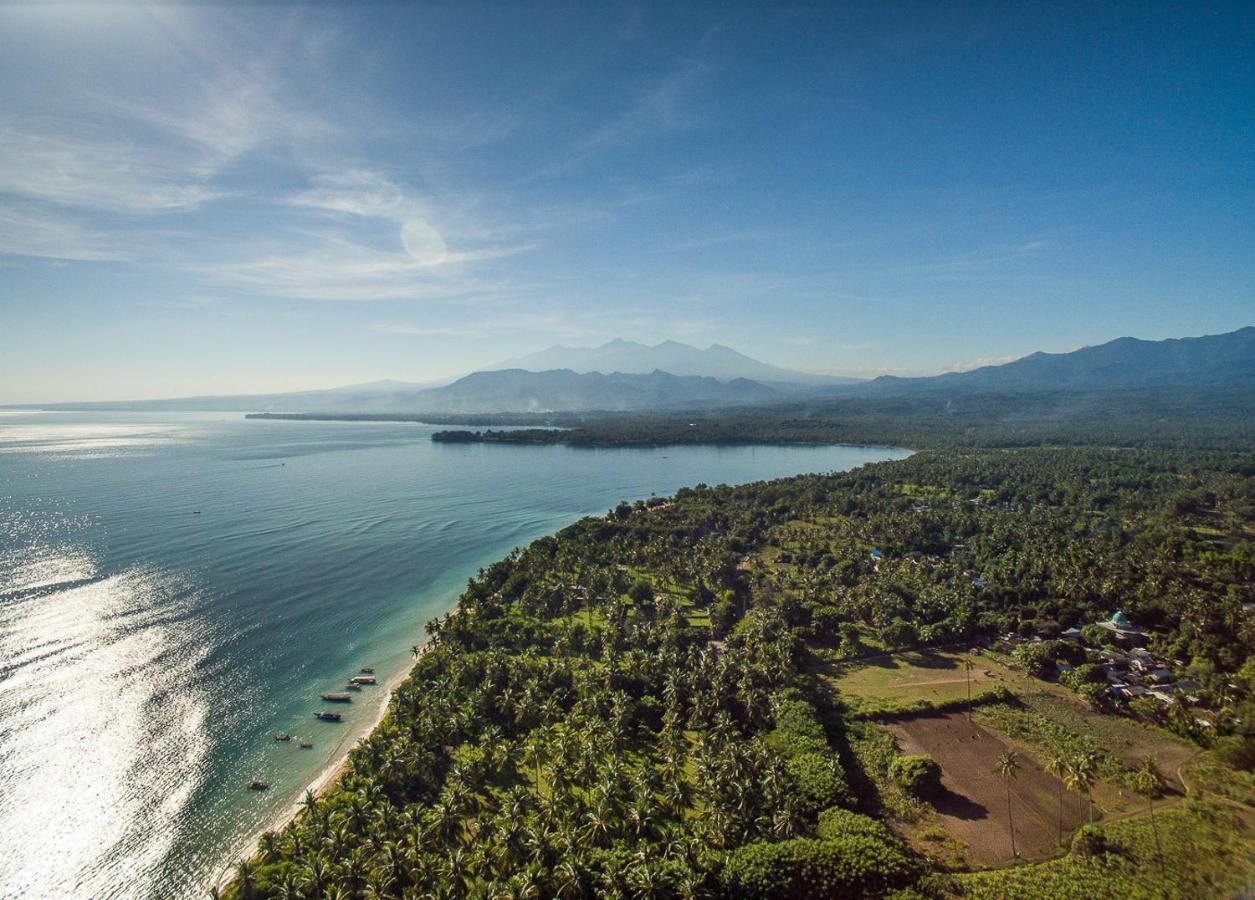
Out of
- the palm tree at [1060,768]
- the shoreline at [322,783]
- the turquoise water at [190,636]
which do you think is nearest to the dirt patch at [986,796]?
the palm tree at [1060,768]

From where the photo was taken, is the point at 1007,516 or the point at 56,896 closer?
the point at 56,896

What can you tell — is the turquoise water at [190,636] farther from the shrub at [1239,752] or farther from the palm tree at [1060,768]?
the shrub at [1239,752]

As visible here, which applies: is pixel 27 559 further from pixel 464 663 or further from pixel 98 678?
pixel 464 663

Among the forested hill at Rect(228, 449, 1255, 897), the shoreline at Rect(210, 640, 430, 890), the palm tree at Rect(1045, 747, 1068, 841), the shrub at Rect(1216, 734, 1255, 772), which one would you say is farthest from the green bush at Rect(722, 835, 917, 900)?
the shoreline at Rect(210, 640, 430, 890)

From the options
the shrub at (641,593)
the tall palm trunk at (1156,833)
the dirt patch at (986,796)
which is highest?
the shrub at (641,593)

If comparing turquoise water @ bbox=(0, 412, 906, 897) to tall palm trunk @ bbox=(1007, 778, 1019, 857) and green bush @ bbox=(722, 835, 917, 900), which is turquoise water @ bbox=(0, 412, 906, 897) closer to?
green bush @ bbox=(722, 835, 917, 900)

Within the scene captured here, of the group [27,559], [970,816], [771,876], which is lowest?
[970,816]

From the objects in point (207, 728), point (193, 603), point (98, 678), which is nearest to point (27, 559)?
point (193, 603)
